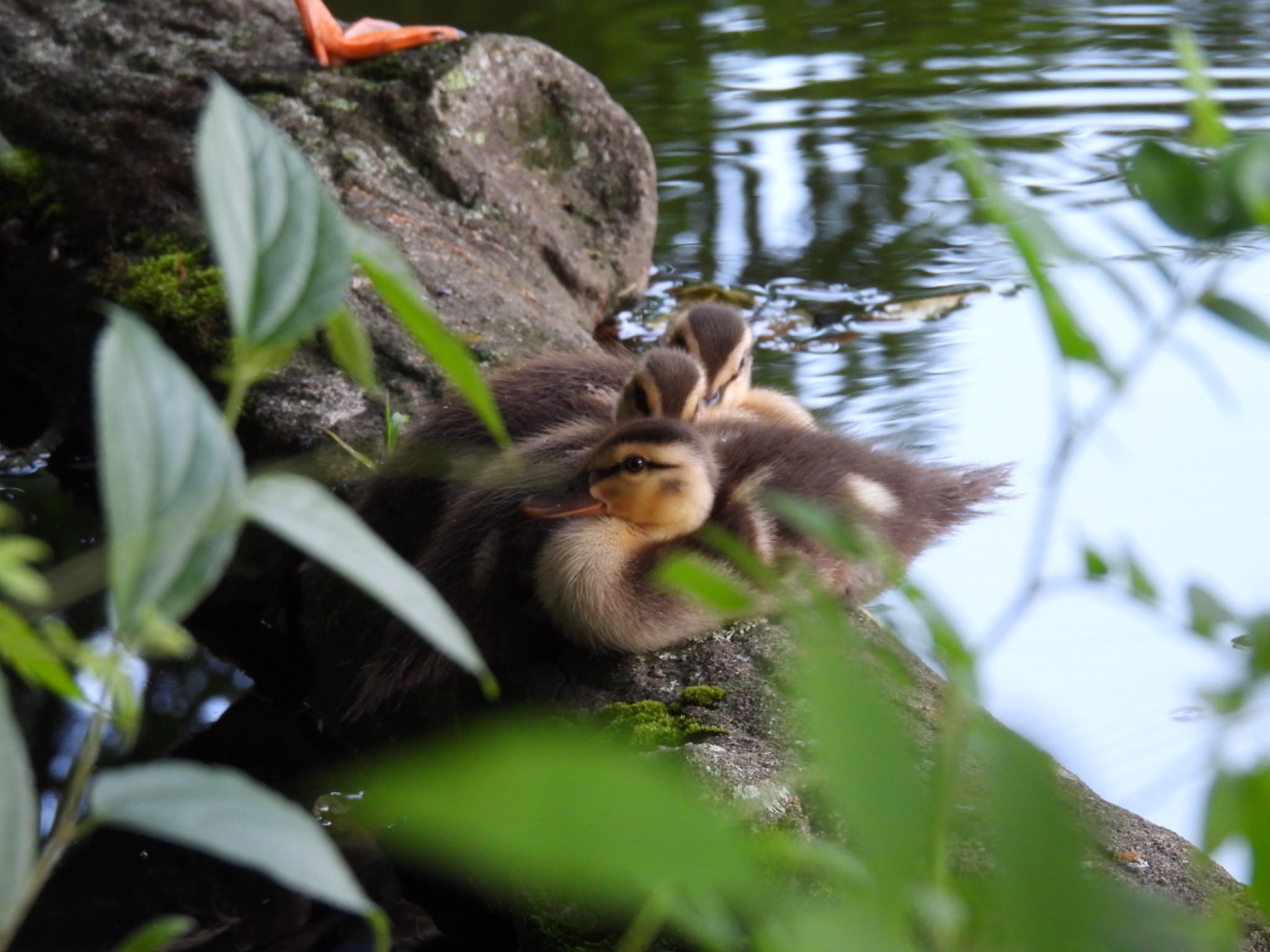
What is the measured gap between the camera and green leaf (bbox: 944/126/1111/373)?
0.43 metres

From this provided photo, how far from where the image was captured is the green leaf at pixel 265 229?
1.44 ft

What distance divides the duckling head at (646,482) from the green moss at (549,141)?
181cm

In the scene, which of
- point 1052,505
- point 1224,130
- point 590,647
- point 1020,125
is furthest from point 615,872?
point 1020,125

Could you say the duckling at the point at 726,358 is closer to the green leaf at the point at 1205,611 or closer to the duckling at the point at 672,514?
the duckling at the point at 672,514

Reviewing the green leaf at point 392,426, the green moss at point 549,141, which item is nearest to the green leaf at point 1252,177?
the green leaf at point 392,426

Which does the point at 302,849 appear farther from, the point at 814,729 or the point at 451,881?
the point at 451,881

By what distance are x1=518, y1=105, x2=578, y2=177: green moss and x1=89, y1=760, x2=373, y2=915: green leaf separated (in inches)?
128

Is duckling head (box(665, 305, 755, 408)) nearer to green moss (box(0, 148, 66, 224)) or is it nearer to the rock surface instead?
the rock surface

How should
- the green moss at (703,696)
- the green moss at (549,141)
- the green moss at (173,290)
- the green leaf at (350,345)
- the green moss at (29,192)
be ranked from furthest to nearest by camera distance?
the green moss at (549,141) < the green moss at (29,192) < the green moss at (173,290) < the green moss at (703,696) < the green leaf at (350,345)

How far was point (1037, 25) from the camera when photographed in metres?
5.80

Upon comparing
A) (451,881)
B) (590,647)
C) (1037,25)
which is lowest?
(1037,25)

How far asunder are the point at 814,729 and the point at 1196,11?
615cm

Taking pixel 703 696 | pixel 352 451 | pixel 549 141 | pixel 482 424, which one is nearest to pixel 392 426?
pixel 352 451

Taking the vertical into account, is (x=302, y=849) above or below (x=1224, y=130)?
below
